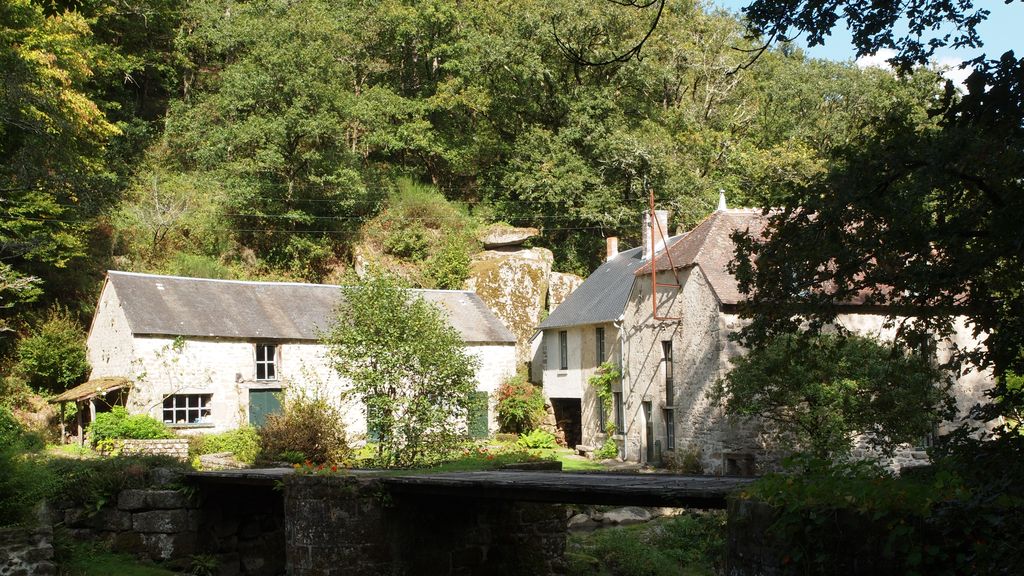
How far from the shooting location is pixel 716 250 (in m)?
25.3

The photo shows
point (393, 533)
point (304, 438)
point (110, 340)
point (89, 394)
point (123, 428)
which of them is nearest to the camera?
point (393, 533)

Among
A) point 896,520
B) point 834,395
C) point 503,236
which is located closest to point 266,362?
point 503,236

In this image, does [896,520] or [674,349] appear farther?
[674,349]

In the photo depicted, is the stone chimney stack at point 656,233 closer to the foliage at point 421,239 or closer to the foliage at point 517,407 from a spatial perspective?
the foliage at point 517,407

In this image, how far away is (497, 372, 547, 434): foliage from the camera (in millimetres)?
32062

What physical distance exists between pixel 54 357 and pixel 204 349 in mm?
4963

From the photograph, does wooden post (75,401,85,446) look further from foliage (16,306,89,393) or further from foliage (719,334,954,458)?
foliage (719,334,954,458)

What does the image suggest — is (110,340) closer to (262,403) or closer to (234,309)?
(234,309)

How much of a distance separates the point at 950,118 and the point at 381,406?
39.9ft

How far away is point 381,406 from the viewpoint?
59.8 ft

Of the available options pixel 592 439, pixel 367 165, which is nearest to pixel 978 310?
pixel 592 439

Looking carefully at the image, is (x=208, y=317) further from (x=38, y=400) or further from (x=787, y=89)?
(x=787, y=89)

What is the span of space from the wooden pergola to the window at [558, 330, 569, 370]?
1435 centimetres

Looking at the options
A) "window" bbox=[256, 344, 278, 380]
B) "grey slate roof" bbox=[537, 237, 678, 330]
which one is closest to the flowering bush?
"window" bbox=[256, 344, 278, 380]
